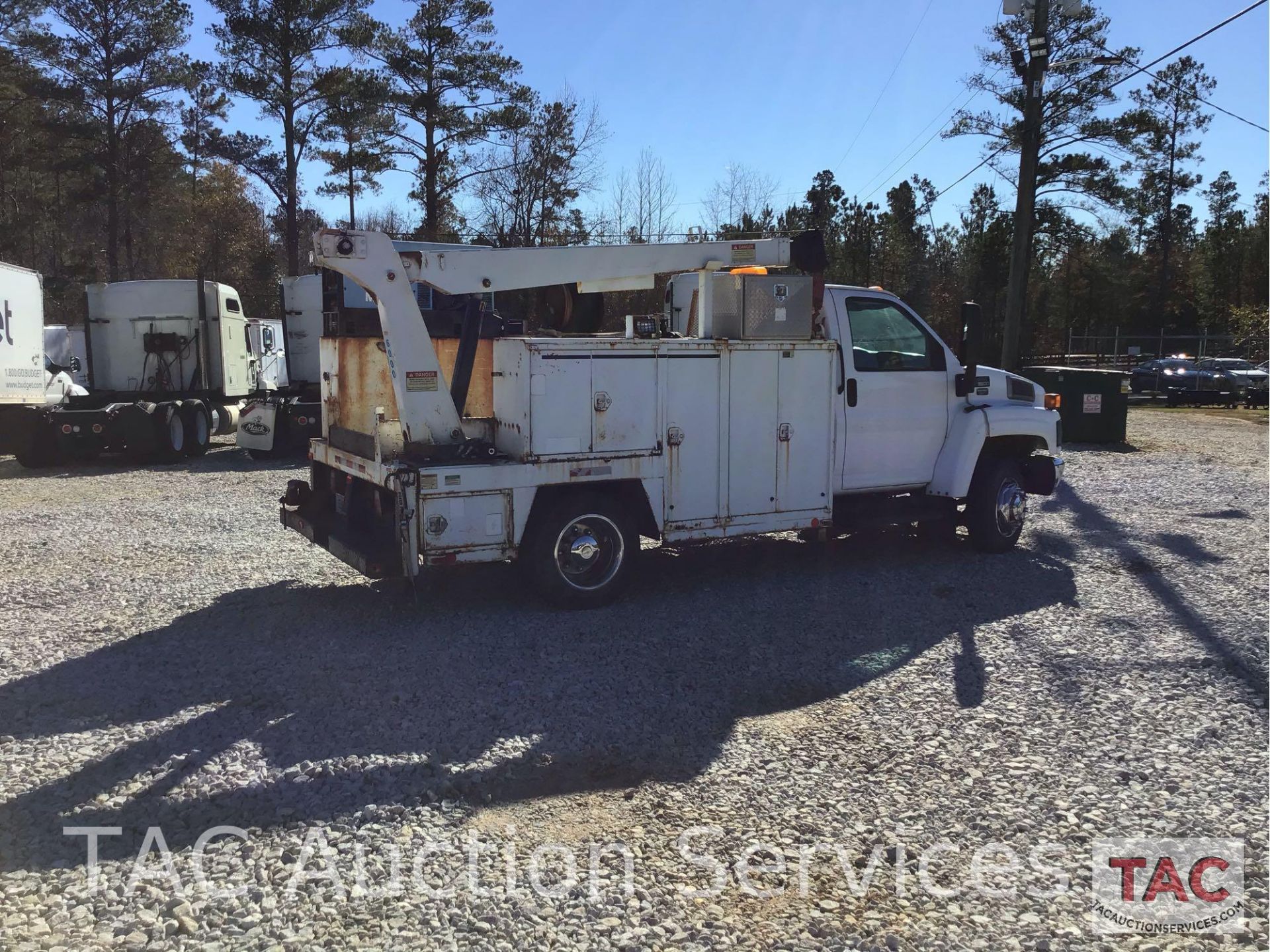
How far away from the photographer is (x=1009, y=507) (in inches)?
350

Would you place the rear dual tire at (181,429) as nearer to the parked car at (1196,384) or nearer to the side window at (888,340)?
the side window at (888,340)

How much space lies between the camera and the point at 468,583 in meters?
7.66

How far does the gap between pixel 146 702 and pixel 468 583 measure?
9.25 feet

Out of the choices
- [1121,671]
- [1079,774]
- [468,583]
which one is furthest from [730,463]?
[1079,774]

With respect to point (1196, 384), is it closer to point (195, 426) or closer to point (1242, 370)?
point (1242, 370)

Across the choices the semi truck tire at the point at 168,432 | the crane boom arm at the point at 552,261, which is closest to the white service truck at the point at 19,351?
the semi truck tire at the point at 168,432

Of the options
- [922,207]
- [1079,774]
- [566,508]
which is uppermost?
[922,207]

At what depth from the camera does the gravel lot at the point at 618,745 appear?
3.38 metres

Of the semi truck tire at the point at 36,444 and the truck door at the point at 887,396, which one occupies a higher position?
the truck door at the point at 887,396

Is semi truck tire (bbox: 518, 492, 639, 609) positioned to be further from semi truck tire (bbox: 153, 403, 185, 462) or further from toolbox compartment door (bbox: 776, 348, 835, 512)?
semi truck tire (bbox: 153, 403, 185, 462)

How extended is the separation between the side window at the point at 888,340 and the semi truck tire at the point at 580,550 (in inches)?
98.9

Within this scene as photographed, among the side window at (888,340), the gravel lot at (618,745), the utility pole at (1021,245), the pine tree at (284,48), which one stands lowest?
the gravel lot at (618,745)

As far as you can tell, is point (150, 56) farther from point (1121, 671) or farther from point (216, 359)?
point (1121, 671)

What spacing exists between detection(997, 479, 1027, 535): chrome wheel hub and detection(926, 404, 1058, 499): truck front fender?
1.14ft
